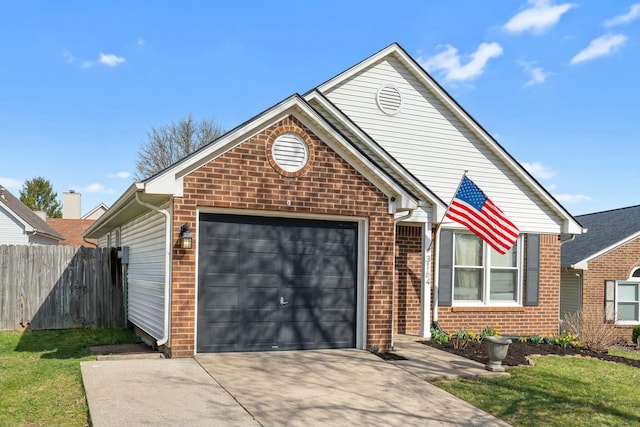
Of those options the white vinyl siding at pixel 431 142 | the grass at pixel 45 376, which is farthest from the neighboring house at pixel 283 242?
the grass at pixel 45 376

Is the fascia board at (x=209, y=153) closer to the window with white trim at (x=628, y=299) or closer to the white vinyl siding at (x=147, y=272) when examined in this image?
the white vinyl siding at (x=147, y=272)

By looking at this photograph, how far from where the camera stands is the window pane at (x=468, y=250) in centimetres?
1435

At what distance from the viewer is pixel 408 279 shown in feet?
45.2

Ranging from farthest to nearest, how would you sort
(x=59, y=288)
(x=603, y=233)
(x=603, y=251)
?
(x=603, y=233), (x=603, y=251), (x=59, y=288)

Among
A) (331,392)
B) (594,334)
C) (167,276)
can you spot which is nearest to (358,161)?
(167,276)

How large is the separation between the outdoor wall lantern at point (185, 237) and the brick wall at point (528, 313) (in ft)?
23.9

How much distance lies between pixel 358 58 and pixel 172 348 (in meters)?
8.72

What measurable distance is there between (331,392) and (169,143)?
3643 cm

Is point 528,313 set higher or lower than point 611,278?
lower

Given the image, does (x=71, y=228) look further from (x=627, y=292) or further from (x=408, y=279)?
(x=627, y=292)

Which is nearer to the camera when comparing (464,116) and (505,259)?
(464,116)

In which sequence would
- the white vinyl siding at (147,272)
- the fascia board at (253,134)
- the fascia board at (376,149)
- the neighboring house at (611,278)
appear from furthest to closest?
the neighboring house at (611,278), the fascia board at (376,149), the white vinyl siding at (147,272), the fascia board at (253,134)

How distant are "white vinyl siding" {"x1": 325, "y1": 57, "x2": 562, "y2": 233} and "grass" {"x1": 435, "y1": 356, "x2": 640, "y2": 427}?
5.28 meters

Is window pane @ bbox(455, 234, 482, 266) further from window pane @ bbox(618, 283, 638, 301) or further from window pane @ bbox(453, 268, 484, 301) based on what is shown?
window pane @ bbox(618, 283, 638, 301)
